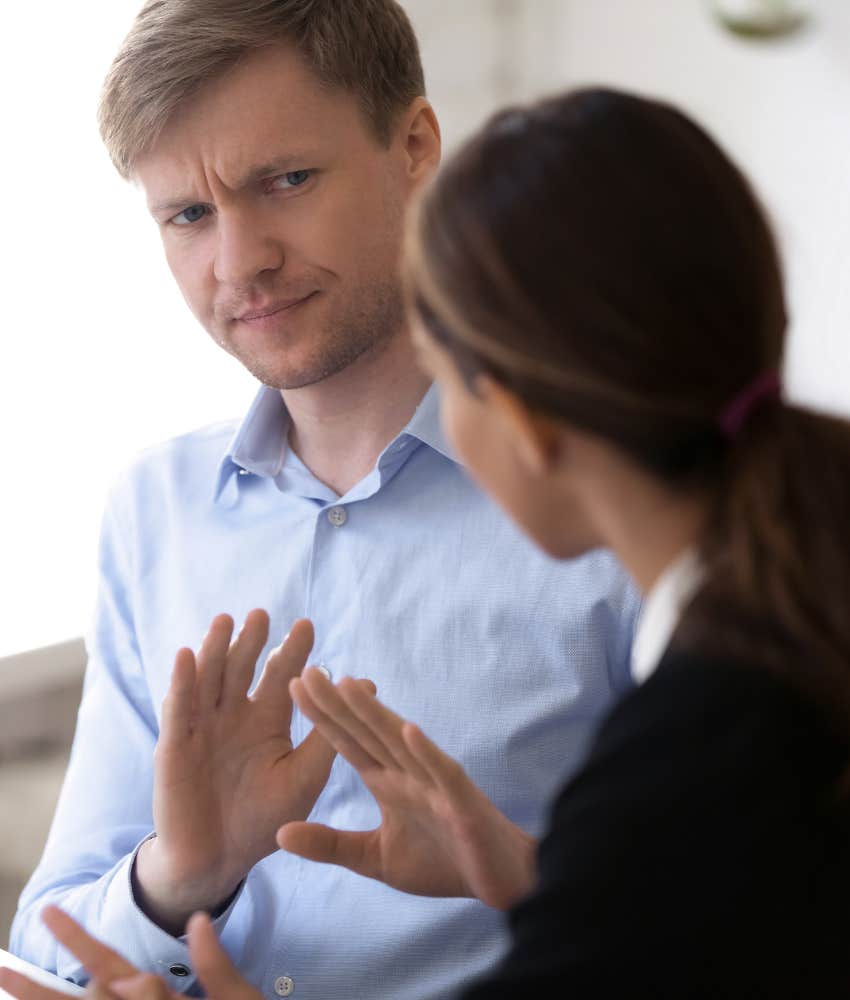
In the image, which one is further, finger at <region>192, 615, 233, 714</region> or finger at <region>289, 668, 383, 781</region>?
finger at <region>192, 615, 233, 714</region>

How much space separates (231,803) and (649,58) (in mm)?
2147

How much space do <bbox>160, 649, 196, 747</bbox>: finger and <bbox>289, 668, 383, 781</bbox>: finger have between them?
13 cm

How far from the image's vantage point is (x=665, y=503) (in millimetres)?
792

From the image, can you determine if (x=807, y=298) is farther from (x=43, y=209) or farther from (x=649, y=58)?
(x=43, y=209)

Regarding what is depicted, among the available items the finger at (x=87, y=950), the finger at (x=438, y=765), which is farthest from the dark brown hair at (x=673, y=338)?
the finger at (x=87, y=950)

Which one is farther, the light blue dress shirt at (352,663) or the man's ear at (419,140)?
the man's ear at (419,140)

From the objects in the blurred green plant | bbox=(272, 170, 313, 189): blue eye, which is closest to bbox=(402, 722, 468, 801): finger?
bbox=(272, 170, 313, 189): blue eye

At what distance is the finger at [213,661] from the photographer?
3.67 feet

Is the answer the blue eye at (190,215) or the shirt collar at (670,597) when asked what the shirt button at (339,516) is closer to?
the blue eye at (190,215)

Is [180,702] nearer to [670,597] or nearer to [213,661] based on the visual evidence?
[213,661]

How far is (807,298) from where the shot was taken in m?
2.71

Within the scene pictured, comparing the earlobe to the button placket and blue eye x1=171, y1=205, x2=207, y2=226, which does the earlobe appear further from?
the button placket

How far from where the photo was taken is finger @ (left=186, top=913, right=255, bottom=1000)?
2.98 ft

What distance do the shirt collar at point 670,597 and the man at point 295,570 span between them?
420 millimetres
